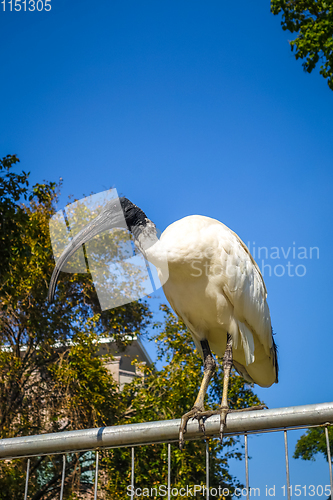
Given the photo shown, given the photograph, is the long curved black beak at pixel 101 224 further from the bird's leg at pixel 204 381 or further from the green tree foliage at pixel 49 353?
the green tree foliage at pixel 49 353

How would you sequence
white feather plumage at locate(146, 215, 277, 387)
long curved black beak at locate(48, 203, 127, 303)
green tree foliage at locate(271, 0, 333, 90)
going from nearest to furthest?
white feather plumage at locate(146, 215, 277, 387) → long curved black beak at locate(48, 203, 127, 303) → green tree foliage at locate(271, 0, 333, 90)

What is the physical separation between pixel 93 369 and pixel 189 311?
5443 mm

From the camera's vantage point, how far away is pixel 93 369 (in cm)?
854

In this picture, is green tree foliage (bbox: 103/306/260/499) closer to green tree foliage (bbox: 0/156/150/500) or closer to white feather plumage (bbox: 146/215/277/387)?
green tree foliage (bbox: 0/156/150/500)

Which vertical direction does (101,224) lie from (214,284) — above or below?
above

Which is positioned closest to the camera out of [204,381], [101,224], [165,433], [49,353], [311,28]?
[165,433]

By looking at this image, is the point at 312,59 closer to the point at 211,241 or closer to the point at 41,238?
the point at 211,241

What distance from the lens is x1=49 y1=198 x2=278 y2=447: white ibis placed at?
131 inches

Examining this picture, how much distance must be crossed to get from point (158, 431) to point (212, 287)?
5.26 feet

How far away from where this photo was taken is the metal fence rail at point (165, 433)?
1651 mm

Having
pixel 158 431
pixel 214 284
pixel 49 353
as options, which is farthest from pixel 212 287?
pixel 49 353

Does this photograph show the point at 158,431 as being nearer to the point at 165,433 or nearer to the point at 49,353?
the point at 165,433

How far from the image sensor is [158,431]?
1.87 metres

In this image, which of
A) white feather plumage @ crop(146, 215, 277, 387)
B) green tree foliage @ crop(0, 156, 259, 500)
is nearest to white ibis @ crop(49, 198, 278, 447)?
white feather plumage @ crop(146, 215, 277, 387)
